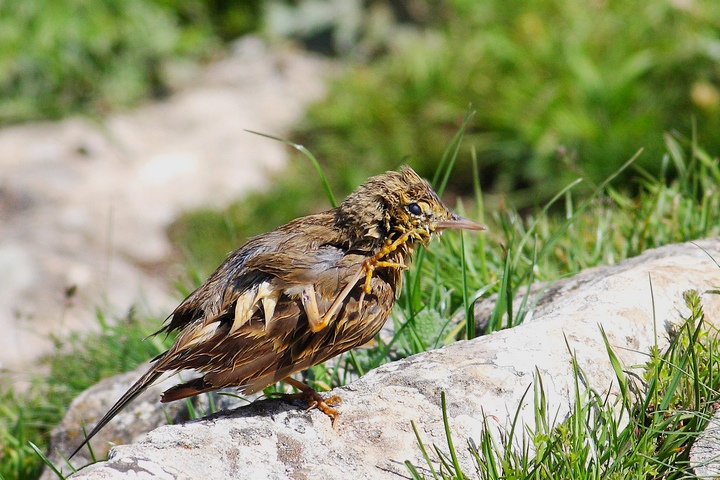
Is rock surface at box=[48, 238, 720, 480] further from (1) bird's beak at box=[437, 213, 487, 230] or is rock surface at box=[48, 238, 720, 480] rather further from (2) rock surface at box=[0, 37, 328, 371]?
(2) rock surface at box=[0, 37, 328, 371]

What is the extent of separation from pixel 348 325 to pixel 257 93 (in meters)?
6.87

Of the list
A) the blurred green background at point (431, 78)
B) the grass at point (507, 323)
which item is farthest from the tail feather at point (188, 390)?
the blurred green background at point (431, 78)

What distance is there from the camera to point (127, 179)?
27.4 feet

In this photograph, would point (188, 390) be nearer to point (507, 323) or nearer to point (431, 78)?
point (507, 323)

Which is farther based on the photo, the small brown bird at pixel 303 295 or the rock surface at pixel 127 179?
Answer: the rock surface at pixel 127 179

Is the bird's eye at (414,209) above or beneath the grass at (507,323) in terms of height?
above

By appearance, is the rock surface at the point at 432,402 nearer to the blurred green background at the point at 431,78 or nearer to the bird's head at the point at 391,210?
the bird's head at the point at 391,210

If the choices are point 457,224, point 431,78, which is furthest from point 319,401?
point 431,78

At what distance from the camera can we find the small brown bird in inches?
116

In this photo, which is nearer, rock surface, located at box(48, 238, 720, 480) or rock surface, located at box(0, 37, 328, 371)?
rock surface, located at box(48, 238, 720, 480)

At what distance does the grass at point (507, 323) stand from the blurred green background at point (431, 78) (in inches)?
90.7

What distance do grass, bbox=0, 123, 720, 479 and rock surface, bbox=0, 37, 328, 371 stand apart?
115 centimetres

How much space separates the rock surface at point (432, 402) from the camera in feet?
8.73

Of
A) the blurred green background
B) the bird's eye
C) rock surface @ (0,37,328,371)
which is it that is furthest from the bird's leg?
the blurred green background
